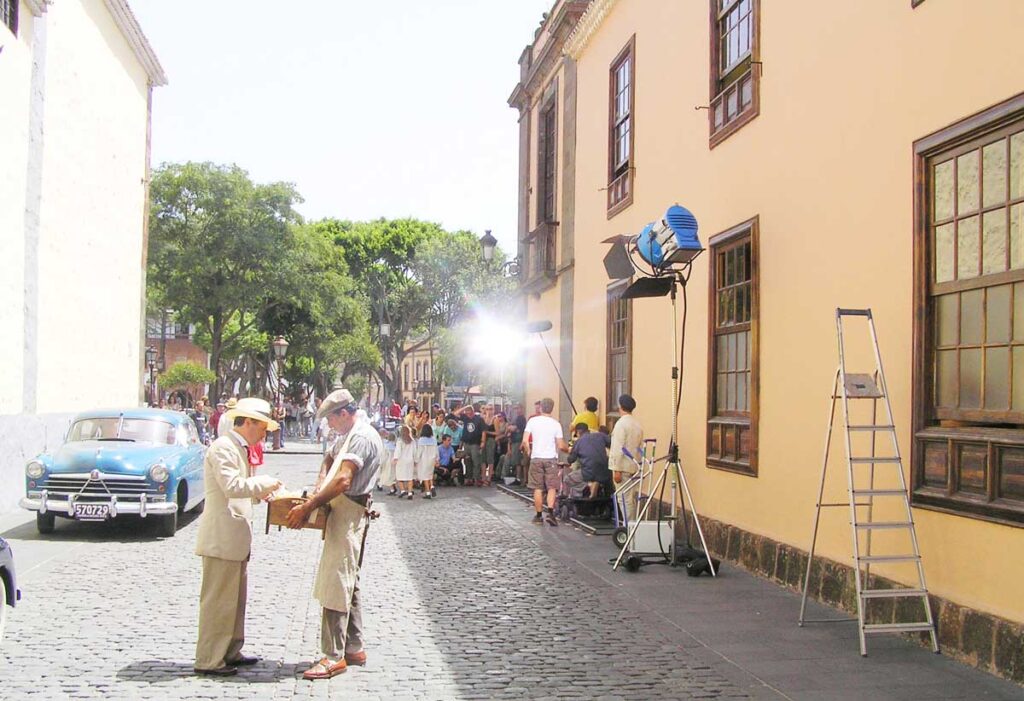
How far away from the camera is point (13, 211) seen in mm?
16266

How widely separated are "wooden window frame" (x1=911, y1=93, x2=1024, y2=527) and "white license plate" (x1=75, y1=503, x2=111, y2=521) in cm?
886

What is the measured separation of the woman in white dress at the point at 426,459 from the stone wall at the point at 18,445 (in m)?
6.12

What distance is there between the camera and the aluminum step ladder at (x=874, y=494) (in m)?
7.04

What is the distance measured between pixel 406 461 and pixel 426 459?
14.1 inches

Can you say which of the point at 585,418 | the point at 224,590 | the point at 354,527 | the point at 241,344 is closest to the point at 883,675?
the point at 354,527

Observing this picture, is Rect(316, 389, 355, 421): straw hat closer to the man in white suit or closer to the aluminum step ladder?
the man in white suit

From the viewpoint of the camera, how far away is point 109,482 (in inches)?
491

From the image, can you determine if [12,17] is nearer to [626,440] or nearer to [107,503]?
[107,503]

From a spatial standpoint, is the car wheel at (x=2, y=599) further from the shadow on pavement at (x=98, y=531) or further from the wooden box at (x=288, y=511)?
the shadow on pavement at (x=98, y=531)

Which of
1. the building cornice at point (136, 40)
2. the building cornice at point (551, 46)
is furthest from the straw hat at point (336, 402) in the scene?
the building cornice at point (136, 40)

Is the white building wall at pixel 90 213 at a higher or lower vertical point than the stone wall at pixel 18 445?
higher

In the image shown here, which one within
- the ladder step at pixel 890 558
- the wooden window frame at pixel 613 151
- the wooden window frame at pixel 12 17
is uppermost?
the wooden window frame at pixel 12 17

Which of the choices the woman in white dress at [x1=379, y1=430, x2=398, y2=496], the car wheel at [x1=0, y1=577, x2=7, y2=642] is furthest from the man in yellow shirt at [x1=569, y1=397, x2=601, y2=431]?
the car wheel at [x1=0, y1=577, x2=7, y2=642]

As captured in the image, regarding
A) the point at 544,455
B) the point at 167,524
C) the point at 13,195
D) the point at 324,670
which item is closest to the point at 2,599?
the point at 324,670
